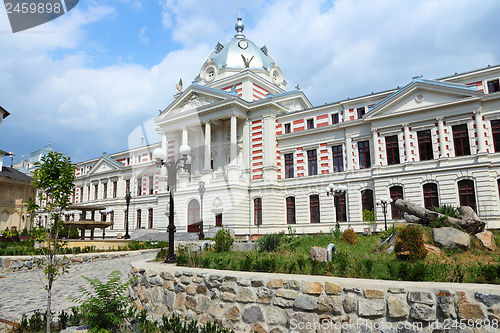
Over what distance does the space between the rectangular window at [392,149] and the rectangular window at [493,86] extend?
7.32 m

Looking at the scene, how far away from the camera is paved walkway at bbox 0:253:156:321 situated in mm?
9164

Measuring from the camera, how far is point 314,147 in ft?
108

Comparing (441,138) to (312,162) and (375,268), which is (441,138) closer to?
(312,162)

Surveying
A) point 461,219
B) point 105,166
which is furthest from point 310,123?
point 105,166

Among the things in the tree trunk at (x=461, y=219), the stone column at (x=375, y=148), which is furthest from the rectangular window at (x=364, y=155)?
the tree trunk at (x=461, y=219)

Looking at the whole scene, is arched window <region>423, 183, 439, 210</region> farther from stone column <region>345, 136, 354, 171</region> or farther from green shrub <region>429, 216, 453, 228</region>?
green shrub <region>429, 216, 453, 228</region>

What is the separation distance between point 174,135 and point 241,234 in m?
15.3

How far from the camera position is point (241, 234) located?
3250cm

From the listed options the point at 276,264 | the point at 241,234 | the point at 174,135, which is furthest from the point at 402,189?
the point at 174,135

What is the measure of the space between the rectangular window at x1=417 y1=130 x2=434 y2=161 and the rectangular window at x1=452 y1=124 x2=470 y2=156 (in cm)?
171

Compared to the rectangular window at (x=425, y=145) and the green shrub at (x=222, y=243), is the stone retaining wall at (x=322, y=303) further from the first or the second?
the rectangular window at (x=425, y=145)

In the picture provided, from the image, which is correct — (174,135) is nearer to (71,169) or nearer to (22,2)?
(22,2)

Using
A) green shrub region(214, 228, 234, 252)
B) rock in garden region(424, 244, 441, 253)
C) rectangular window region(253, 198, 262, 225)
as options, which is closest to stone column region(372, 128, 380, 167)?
rectangular window region(253, 198, 262, 225)

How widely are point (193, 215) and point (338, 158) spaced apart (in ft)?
51.3
